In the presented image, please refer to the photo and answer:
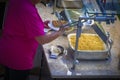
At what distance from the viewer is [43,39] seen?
2127 mm

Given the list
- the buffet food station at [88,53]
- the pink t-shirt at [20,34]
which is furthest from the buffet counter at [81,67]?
the pink t-shirt at [20,34]

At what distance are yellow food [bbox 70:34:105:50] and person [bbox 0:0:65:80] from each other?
0.71 ft

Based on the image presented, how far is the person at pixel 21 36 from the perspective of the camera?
2.08 metres

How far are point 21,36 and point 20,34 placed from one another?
0.07 feet

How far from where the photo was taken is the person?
6.82 feet

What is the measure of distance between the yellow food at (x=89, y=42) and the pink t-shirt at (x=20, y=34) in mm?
311

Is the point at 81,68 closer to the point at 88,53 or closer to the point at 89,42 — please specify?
the point at 88,53

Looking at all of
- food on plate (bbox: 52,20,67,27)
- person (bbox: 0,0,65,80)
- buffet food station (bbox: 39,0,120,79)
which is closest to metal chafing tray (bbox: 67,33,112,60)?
buffet food station (bbox: 39,0,120,79)

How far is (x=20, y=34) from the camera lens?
7.06 feet

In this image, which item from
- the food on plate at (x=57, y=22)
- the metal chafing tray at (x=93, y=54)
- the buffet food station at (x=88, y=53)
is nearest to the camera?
the buffet food station at (x=88, y=53)

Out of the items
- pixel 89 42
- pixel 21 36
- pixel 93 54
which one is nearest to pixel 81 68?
pixel 93 54

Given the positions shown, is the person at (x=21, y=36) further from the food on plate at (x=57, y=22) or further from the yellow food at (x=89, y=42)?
the food on plate at (x=57, y=22)

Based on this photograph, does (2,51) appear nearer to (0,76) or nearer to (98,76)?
(98,76)

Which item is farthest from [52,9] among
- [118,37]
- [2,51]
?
[2,51]
